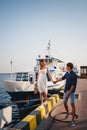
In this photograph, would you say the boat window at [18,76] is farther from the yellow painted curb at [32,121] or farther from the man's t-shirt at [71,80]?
the man's t-shirt at [71,80]

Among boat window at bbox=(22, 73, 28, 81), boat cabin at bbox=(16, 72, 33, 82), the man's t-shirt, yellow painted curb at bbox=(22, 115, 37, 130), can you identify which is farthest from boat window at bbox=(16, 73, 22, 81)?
the man's t-shirt

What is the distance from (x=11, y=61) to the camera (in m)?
17.8

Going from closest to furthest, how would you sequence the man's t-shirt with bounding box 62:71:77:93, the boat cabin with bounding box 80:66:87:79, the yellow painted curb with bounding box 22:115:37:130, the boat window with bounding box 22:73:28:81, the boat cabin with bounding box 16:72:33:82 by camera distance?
the yellow painted curb with bounding box 22:115:37:130, the man's t-shirt with bounding box 62:71:77:93, the boat cabin with bounding box 16:72:33:82, the boat window with bounding box 22:73:28:81, the boat cabin with bounding box 80:66:87:79

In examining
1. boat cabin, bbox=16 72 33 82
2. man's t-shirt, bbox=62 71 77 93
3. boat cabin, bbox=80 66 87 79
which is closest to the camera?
man's t-shirt, bbox=62 71 77 93

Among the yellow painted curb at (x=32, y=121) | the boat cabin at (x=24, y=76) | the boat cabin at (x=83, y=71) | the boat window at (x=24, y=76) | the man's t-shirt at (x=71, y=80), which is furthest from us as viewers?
the boat cabin at (x=83, y=71)

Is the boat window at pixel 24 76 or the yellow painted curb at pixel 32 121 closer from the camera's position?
Answer: the yellow painted curb at pixel 32 121

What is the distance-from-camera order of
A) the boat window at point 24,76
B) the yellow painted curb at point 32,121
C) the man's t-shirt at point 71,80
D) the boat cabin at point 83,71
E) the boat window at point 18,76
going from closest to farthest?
the yellow painted curb at point 32,121 < the man's t-shirt at point 71,80 < the boat window at point 24,76 < the boat window at point 18,76 < the boat cabin at point 83,71

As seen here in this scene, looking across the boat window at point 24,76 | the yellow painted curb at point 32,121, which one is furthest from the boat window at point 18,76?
the yellow painted curb at point 32,121

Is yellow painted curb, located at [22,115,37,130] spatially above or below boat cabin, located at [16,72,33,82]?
below

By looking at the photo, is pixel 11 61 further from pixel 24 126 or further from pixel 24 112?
pixel 24 126

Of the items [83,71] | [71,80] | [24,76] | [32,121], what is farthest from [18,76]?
[83,71]

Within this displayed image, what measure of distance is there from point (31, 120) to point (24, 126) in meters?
0.56

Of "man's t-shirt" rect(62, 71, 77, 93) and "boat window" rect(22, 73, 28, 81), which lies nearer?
"man's t-shirt" rect(62, 71, 77, 93)

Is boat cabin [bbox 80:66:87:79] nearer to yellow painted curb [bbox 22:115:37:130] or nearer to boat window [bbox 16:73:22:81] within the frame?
boat window [bbox 16:73:22:81]
